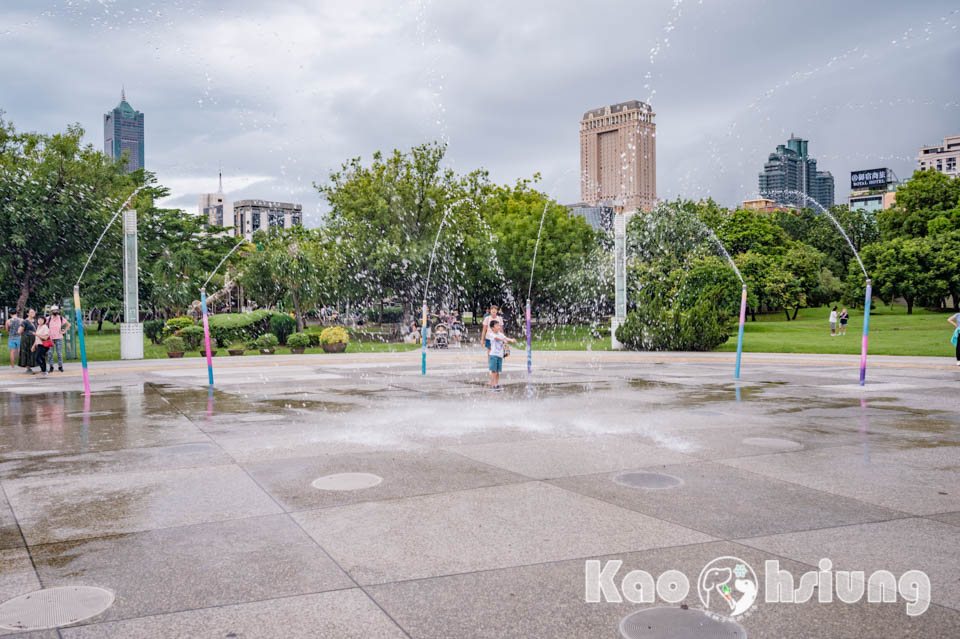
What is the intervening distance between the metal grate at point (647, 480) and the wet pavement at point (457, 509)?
0.09 meters

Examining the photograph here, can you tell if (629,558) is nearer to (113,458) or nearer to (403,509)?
(403,509)

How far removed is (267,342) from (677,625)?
29326mm

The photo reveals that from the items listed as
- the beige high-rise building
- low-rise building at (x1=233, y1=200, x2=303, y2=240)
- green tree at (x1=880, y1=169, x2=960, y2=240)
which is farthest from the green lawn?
low-rise building at (x1=233, y1=200, x2=303, y2=240)

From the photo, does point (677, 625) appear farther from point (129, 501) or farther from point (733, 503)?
point (129, 501)

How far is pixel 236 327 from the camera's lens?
32562mm

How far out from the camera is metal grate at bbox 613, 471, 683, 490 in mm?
7207

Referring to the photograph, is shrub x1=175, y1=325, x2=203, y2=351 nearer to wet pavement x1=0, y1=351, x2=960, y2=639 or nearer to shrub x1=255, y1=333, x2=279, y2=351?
shrub x1=255, y1=333, x2=279, y2=351

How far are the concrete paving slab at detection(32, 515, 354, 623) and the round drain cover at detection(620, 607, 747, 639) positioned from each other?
178cm

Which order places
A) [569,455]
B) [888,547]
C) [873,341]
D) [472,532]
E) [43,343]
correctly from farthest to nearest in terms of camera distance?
1. [873,341]
2. [43,343]
3. [569,455]
4. [472,532]
5. [888,547]

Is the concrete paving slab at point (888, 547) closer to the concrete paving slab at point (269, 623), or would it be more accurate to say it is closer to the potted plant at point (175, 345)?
the concrete paving slab at point (269, 623)

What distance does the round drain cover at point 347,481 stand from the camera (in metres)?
7.23

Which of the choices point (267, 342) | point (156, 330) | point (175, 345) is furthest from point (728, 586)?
point (156, 330)

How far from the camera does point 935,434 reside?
9.92m

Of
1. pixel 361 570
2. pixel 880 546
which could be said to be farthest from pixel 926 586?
pixel 361 570
